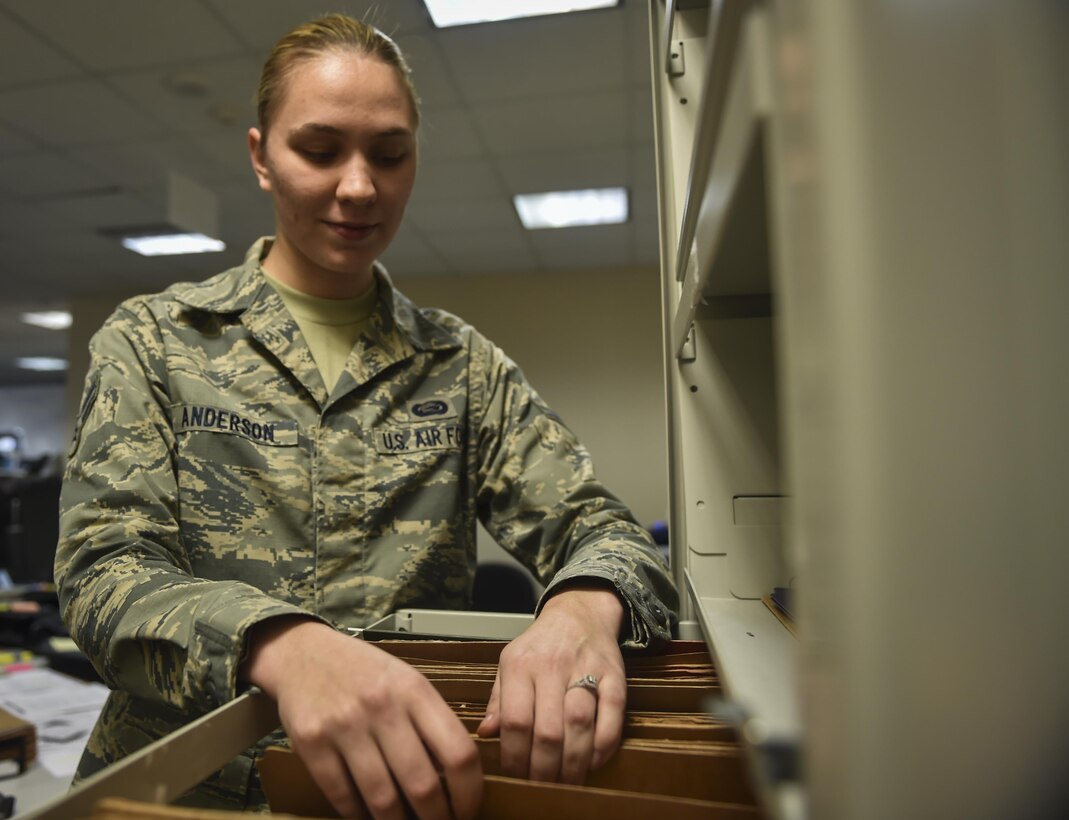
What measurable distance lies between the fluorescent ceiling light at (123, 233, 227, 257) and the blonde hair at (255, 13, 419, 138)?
3153 millimetres

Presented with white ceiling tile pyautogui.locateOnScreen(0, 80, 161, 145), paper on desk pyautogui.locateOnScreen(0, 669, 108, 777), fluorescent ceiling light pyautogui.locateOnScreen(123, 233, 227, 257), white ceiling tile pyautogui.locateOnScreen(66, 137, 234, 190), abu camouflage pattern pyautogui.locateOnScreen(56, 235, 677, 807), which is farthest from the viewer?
fluorescent ceiling light pyautogui.locateOnScreen(123, 233, 227, 257)

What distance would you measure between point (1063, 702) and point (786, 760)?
8 centimetres

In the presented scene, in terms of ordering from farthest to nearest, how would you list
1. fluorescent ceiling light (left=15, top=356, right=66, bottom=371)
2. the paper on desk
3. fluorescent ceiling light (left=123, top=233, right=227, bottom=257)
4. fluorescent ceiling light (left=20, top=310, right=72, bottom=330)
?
fluorescent ceiling light (left=15, top=356, right=66, bottom=371) → fluorescent ceiling light (left=20, top=310, right=72, bottom=330) → fluorescent ceiling light (left=123, top=233, right=227, bottom=257) → the paper on desk

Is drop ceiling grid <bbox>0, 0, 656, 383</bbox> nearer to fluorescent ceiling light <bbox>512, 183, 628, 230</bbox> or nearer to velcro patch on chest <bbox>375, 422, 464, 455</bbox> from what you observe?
fluorescent ceiling light <bbox>512, 183, 628, 230</bbox>

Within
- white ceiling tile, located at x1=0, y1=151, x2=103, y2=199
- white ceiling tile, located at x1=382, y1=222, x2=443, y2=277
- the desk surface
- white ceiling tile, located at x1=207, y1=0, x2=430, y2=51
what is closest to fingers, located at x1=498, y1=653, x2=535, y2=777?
the desk surface

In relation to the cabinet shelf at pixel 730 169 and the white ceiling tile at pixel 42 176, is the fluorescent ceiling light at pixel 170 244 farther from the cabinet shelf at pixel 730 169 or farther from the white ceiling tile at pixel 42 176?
the cabinet shelf at pixel 730 169

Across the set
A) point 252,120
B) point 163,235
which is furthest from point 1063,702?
point 163,235

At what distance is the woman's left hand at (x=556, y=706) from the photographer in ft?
1.18

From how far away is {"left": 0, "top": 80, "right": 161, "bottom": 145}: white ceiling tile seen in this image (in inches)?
90.4

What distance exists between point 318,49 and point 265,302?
12.3 inches

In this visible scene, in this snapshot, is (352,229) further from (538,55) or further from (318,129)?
(538,55)

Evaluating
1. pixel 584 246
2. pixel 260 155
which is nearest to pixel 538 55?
pixel 260 155

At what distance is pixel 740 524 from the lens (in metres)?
0.58

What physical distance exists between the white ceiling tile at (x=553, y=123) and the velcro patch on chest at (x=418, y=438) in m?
1.89
